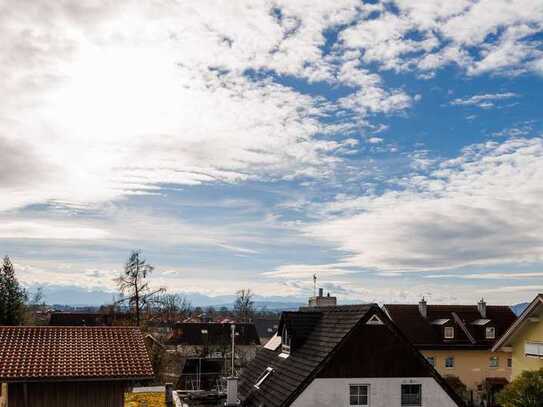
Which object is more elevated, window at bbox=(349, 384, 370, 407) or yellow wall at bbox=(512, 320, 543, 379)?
yellow wall at bbox=(512, 320, 543, 379)

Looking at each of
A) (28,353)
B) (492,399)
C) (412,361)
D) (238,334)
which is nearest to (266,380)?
(412,361)

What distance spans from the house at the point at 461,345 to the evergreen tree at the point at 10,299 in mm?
41575

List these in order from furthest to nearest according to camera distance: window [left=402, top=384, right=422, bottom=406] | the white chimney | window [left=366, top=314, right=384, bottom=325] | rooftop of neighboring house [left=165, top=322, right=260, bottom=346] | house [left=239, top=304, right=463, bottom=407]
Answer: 1. rooftop of neighboring house [left=165, top=322, right=260, bottom=346]
2. the white chimney
3. window [left=366, top=314, right=384, bottom=325]
4. window [left=402, top=384, right=422, bottom=406]
5. house [left=239, top=304, right=463, bottom=407]

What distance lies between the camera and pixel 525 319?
30250 millimetres

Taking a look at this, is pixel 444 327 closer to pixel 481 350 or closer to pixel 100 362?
pixel 481 350

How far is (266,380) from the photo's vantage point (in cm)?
2697

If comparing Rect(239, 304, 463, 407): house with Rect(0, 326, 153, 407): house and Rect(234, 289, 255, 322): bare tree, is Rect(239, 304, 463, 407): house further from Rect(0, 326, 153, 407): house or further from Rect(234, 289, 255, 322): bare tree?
Rect(234, 289, 255, 322): bare tree

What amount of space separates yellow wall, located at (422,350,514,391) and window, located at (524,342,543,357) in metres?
23.7

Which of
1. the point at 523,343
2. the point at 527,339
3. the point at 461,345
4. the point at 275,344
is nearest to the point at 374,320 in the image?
the point at 275,344

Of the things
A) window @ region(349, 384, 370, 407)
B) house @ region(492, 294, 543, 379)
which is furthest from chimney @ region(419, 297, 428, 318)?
window @ region(349, 384, 370, 407)

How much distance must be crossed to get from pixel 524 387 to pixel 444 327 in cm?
3156

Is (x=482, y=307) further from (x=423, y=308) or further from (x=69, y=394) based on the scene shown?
(x=69, y=394)

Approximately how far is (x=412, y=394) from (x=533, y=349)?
29.9ft

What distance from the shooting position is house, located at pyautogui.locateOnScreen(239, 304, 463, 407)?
2356cm
